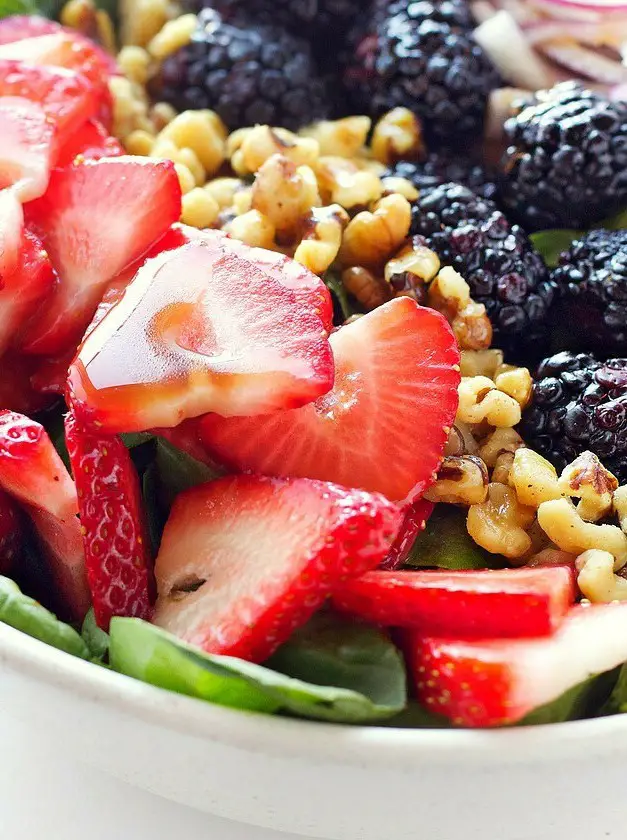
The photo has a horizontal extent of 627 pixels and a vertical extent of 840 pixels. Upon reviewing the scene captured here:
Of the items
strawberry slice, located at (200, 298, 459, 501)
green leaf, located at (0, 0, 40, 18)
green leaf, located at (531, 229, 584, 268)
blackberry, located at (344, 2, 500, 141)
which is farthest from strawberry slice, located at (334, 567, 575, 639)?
green leaf, located at (0, 0, 40, 18)

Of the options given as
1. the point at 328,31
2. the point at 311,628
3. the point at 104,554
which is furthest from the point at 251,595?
the point at 328,31

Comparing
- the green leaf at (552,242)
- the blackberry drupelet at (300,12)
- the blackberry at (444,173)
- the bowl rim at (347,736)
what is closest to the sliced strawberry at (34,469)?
the bowl rim at (347,736)

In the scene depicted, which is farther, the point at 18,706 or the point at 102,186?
the point at 102,186

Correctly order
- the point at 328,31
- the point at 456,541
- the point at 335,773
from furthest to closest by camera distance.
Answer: the point at 328,31 → the point at 456,541 → the point at 335,773

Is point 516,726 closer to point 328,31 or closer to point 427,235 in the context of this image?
point 427,235

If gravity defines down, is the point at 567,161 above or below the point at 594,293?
above

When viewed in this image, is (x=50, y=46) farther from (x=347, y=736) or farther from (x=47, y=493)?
(x=347, y=736)

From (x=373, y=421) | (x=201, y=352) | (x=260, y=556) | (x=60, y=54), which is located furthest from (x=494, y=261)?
(x=60, y=54)
